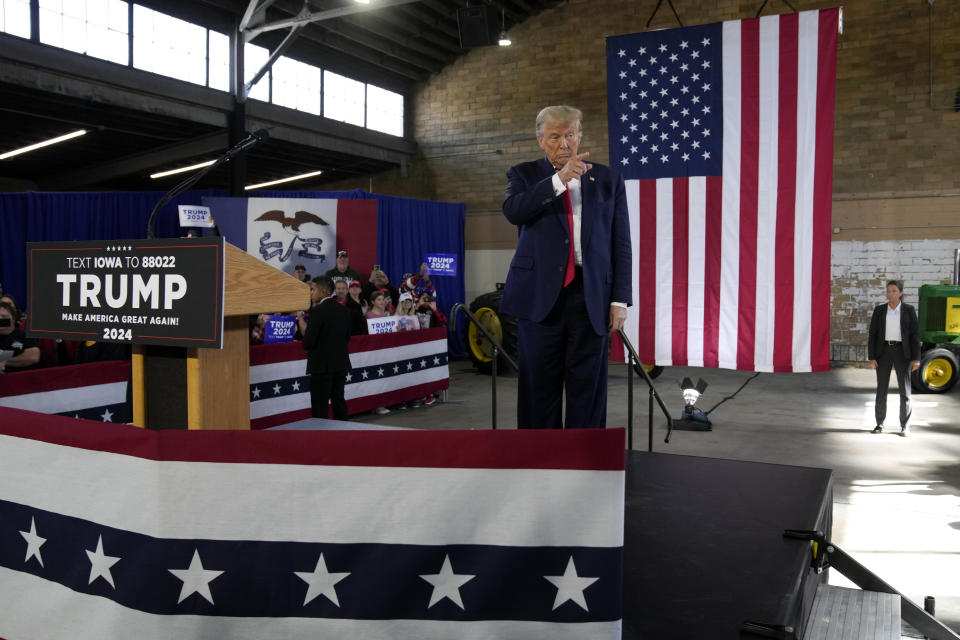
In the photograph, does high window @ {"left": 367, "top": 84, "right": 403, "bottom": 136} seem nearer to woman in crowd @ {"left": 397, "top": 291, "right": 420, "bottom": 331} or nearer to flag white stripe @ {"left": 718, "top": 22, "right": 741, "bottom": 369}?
woman in crowd @ {"left": 397, "top": 291, "right": 420, "bottom": 331}

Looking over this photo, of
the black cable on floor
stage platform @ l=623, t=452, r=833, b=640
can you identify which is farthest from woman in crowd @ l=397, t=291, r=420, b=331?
stage platform @ l=623, t=452, r=833, b=640

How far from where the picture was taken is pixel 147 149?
39.9 feet

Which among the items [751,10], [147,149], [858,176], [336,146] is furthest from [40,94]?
[858,176]

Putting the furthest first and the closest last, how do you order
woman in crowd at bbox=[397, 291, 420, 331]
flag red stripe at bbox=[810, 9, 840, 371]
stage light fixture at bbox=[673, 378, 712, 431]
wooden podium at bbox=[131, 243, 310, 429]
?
woman in crowd at bbox=[397, 291, 420, 331] → stage light fixture at bbox=[673, 378, 712, 431] → flag red stripe at bbox=[810, 9, 840, 371] → wooden podium at bbox=[131, 243, 310, 429]

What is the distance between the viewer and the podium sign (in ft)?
4.94

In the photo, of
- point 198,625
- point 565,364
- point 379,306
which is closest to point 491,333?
point 379,306

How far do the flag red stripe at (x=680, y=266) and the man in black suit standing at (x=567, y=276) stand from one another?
4.60ft

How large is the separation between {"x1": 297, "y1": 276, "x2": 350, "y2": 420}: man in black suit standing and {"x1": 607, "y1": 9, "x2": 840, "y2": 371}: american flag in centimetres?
268

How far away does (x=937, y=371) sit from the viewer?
836 centimetres

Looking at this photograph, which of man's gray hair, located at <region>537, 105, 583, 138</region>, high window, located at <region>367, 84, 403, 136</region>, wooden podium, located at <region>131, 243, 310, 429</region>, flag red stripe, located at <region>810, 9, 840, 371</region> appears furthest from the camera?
high window, located at <region>367, 84, 403, 136</region>

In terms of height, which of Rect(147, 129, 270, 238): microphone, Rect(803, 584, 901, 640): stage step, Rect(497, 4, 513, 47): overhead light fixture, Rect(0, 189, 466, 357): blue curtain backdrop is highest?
Rect(497, 4, 513, 47): overhead light fixture

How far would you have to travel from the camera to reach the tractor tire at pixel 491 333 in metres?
9.53

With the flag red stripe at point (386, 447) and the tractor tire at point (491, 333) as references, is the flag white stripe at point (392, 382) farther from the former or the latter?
the flag red stripe at point (386, 447)

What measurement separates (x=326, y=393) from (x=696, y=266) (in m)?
3.26
